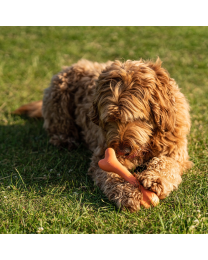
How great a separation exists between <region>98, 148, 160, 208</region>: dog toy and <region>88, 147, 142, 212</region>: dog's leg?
63 millimetres

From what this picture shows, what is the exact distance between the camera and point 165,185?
3738 millimetres

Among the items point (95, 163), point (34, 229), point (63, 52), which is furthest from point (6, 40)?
point (34, 229)

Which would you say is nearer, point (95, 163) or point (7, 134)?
point (95, 163)

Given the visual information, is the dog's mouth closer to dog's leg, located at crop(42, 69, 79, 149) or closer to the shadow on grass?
the shadow on grass

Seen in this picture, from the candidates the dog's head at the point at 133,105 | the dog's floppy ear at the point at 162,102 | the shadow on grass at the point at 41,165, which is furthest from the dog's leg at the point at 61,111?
the dog's floppy ear at the point at 162,102

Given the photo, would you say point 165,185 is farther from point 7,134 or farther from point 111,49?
point 111,49

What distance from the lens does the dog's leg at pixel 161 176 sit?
147 inches

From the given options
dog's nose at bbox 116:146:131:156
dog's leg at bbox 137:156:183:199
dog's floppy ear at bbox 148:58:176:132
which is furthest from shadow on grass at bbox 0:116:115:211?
dog's floppy ear at bbox 148:58:176:132

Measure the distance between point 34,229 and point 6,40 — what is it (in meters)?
9.46

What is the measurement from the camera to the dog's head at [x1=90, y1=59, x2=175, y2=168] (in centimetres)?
362

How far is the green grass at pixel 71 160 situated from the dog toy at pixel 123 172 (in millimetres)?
103

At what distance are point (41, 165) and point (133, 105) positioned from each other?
207 centimetres

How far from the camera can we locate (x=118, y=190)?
149 inches

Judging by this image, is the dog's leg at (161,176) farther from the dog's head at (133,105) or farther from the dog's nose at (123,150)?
the dog's nose at (123,150)
